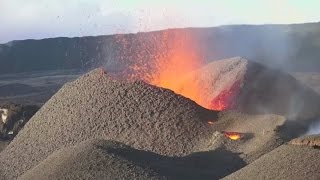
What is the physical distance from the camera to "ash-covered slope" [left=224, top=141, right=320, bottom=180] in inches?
813

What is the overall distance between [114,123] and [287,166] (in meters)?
15.5

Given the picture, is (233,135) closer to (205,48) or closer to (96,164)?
(96,164)

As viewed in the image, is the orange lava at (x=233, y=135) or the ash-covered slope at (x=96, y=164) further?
the orange lava at (x=233, y=135)

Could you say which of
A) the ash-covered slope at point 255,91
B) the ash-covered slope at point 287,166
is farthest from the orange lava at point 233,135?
the ash-covered slope at point 287,166

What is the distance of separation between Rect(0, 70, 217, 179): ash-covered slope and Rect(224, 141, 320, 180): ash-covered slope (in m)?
10.5

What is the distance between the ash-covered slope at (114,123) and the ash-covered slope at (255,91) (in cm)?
607

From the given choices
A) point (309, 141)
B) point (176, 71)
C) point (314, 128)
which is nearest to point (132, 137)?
point (314, 128)

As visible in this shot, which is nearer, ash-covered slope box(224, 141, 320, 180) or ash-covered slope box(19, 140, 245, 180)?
ash-covered slope box(224, 141, 320, 180)

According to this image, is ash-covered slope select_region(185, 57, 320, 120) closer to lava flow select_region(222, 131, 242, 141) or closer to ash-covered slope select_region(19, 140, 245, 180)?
lava flow select_region(222, 131, 242, 141)

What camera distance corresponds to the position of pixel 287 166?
2130 centimetres

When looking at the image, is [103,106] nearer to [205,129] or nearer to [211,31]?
[205,129]

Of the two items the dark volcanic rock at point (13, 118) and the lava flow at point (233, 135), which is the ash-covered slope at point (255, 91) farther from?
the dark volcanic rock at point (13, 118)

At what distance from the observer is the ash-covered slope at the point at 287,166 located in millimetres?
20641

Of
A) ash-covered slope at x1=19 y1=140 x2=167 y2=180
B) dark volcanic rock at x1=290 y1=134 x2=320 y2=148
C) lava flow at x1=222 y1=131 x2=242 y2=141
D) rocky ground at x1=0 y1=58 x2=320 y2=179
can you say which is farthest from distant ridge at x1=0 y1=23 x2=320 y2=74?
dark volcanic rock at x1=290 y1=134 x2=320 y2=148
